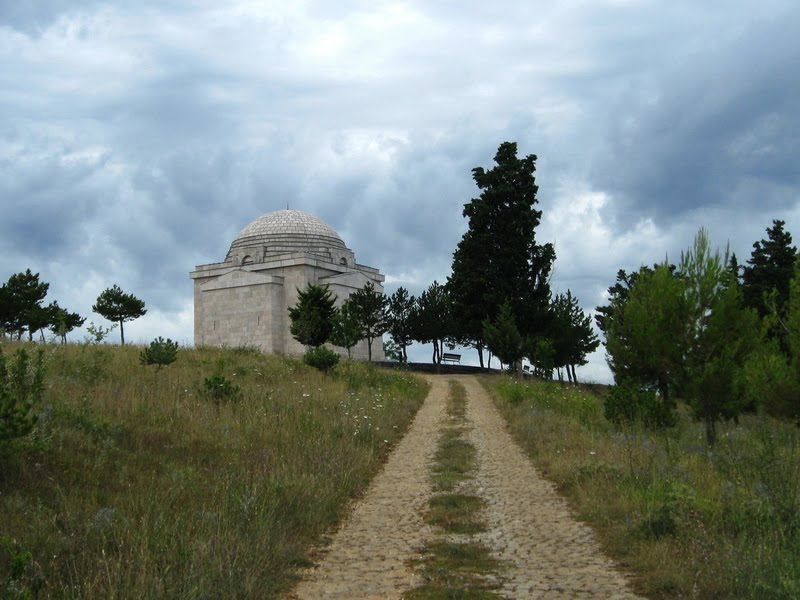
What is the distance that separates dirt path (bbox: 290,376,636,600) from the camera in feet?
18.1

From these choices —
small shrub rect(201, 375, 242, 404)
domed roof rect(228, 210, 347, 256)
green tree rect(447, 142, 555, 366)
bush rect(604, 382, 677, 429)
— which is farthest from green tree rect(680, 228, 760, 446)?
domed roof rect(228, 210, 347, 256)

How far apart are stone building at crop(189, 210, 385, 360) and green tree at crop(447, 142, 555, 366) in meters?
14.0

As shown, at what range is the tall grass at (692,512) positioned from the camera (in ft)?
17.0

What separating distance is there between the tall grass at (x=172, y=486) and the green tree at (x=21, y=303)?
26536mm


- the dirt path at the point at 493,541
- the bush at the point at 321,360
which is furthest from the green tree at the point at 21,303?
the dirt path at the point at 493,541

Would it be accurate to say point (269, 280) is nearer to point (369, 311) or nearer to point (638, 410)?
point (369, 311)

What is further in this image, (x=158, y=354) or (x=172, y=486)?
(x=158, y=354)

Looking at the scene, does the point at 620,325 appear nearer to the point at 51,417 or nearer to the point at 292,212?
the point at 51,417

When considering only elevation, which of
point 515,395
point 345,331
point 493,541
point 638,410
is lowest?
point 493,541

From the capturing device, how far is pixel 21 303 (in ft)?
128

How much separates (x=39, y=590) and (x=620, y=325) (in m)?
24.6

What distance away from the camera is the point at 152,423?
33.9 ft

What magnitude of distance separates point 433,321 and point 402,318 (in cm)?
222

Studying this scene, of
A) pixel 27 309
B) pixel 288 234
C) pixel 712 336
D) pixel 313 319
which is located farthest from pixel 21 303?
pixel 712 336
